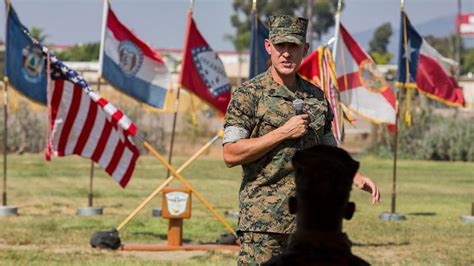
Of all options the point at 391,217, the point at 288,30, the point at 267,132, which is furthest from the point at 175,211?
the point at 288,30

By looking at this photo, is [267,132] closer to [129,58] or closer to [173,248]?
[173,248]

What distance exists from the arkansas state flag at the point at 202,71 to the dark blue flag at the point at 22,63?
2.12m

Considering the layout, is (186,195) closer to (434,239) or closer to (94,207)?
(434,239)

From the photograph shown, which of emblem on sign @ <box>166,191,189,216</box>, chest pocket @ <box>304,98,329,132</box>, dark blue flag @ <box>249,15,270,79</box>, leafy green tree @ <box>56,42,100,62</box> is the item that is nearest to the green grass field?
emblem on sign @ <box>166,191,189,216</box>

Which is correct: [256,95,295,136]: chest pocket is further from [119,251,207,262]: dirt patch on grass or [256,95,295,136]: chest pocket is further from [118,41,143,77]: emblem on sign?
[118,41,143,77]: emblem on sign

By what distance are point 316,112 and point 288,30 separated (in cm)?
45

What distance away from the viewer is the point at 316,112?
629 centimetres

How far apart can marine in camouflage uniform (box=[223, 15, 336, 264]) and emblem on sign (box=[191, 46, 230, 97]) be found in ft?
37.5

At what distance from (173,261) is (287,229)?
6.51m

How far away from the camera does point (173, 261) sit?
12.7m

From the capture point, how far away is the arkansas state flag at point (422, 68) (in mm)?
19172

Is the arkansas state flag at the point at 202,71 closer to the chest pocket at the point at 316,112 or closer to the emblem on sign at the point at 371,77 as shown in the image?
the emblem on sign at the point at 371,77

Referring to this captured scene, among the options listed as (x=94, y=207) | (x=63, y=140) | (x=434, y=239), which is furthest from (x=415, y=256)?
(x=94, y=207)

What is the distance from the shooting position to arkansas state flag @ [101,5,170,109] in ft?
58.1
